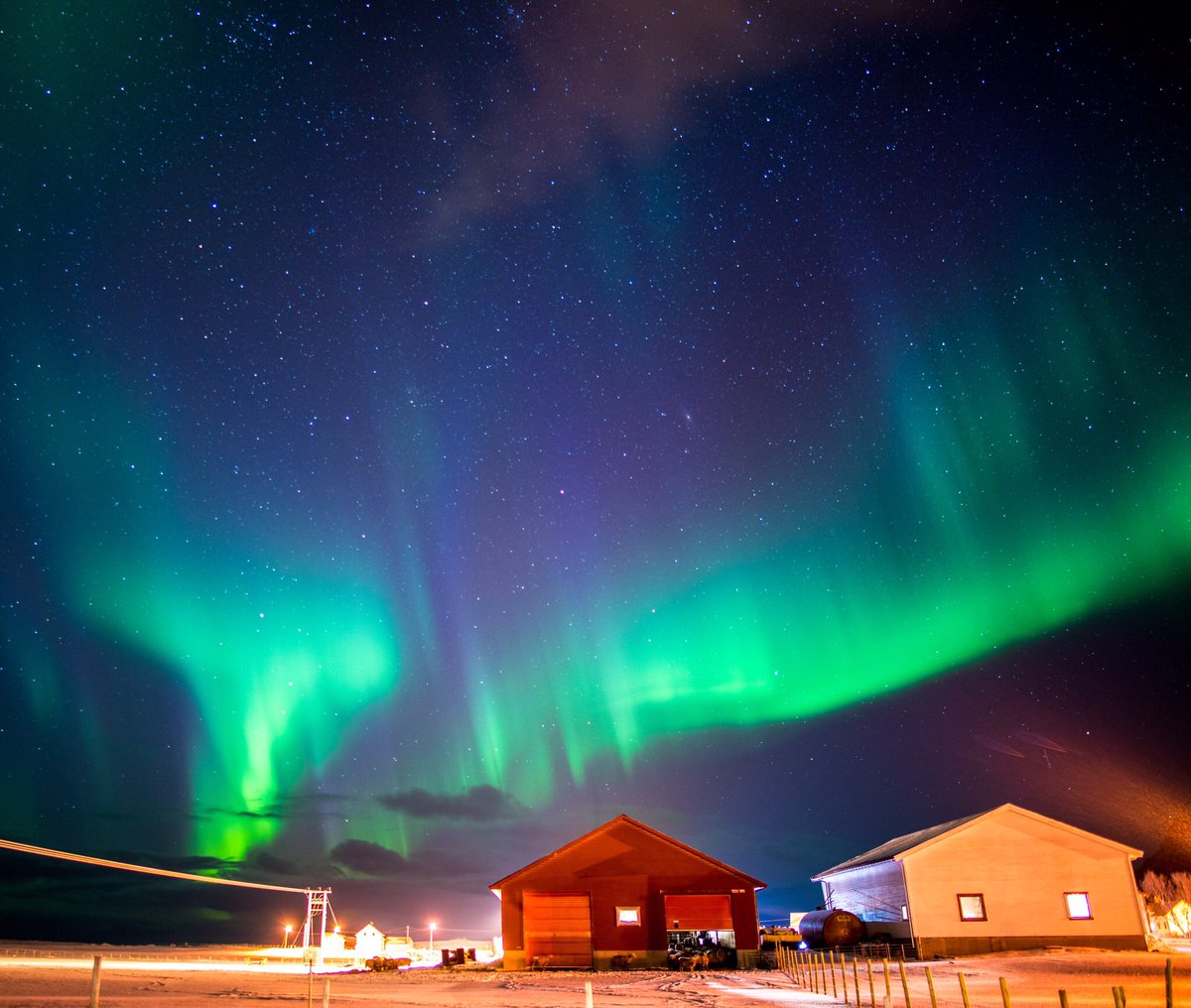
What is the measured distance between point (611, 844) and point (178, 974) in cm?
1833

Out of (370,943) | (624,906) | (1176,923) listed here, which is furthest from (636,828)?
(1176,923)

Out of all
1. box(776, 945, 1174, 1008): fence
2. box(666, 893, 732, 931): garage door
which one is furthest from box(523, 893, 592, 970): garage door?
box(776, 945, 1174, 1008): fence

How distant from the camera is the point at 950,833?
35.8 metres

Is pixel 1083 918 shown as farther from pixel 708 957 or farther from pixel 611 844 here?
pixel 611 844

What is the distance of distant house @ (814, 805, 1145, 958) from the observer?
34.3 m

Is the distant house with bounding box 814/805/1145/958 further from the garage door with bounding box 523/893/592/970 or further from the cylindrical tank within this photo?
the garage door with bounding box 523/893/592/970

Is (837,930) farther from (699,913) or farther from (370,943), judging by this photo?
(370,943)

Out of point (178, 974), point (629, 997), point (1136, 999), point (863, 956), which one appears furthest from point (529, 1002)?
point (178, 974)

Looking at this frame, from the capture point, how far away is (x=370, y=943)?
6266 centimetres

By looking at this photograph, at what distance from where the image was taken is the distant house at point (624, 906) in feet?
116

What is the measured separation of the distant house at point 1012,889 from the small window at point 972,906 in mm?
40

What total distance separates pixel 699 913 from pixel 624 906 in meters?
3.13

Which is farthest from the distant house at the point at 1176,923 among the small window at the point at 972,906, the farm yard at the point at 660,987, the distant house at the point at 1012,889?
the farm yard at the point at 660,987

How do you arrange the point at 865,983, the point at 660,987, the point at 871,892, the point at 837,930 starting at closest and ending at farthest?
the point at 865,983 < the point at 660,987 < the point at 837,930 < the point at 871,892
